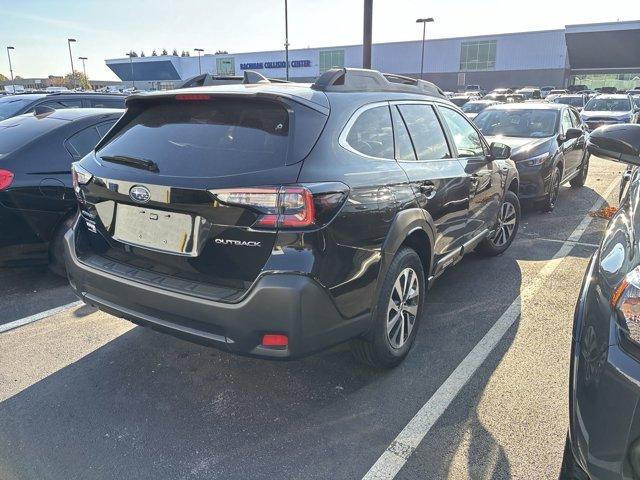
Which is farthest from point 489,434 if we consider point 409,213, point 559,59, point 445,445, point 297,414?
point 559,59

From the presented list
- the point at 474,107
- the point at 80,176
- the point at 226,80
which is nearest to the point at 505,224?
the point at 226,80

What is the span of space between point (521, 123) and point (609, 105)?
11436mm

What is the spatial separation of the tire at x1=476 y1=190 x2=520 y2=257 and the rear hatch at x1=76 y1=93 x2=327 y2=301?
11.1ft

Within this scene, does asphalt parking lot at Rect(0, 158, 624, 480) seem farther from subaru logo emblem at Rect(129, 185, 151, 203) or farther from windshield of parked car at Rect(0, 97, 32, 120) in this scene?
windshield of parked car at Rect(0, 97, 32, 120)

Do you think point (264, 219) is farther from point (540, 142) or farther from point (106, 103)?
point (106, 103)

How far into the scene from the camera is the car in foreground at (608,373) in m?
1.50

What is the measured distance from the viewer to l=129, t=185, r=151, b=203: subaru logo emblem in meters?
2.56

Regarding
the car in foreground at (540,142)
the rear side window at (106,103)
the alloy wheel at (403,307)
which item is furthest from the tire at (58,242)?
the car in foreground at (540,142)

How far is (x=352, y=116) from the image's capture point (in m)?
2.86

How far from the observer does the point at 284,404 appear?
114 inches

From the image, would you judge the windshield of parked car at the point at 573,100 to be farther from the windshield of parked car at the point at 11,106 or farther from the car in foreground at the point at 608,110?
the windshield of parked car at the point at 11,106

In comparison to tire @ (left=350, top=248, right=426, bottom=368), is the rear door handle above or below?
above

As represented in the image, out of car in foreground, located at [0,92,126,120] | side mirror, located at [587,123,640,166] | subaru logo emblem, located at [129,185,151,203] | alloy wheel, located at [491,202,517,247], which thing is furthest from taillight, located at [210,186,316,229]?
car in foreground, located at [0,92,126,120]

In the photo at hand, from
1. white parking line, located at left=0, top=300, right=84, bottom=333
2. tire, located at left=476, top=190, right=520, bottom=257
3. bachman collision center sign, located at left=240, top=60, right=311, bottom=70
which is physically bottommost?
white parking line, located at left=0, top=300, right=84, bottom=333
